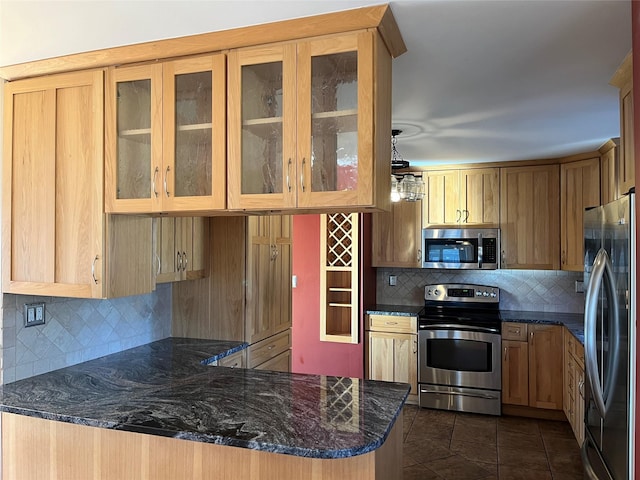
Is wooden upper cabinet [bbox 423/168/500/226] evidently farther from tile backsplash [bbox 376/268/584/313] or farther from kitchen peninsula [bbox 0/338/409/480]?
kitchen peninsula [bbox 0/338/409/480]

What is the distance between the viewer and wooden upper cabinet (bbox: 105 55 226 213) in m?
1.93

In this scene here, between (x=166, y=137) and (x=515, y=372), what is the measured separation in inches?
146

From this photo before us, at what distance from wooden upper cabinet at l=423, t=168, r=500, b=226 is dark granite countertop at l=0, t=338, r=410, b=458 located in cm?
293

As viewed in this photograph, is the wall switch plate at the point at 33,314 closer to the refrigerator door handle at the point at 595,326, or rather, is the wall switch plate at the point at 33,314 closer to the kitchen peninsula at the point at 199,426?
the kitchen peninsula at the point at 199,426

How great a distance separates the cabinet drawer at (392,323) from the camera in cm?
457

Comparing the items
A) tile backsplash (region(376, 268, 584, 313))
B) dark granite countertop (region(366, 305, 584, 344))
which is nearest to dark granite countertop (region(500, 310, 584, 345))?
dark granite countertop (region(366, 305, 584, 344))

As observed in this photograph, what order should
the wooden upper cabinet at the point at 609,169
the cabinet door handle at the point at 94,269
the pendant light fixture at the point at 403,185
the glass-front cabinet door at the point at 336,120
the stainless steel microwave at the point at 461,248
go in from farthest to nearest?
1. the stainless steel microwave at the point at 461,248
2. the wooden upper cabinet at the point at 609,169
3. the pendant light fixture at the point at 403,185
4. the cabinet door handle at the point at 94,269
5. the glass-front cabinet door at the point at 336,120

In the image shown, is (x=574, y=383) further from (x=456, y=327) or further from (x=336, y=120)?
(x=336, y=120)

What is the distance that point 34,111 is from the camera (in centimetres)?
225

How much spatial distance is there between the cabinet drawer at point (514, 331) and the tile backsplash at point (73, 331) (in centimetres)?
299

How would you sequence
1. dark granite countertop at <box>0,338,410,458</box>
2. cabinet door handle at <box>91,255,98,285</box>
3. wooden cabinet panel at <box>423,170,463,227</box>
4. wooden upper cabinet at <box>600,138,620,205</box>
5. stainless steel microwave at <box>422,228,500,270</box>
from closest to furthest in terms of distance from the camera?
dark granite countertop at <box>0,338,410,458</box> → cabinet door handle at <box>91,255,98,285</box> → wooden upper cabinet at <box>600,138,620,205</box> → stainless steel microwave at <box>422,228,500,270</box> → wooden cabinet panel at <box>423,170,463,227</box>

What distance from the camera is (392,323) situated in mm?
4641

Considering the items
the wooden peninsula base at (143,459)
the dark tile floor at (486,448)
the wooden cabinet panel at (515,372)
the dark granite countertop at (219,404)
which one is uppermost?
the dark granite countertop at (219,404)

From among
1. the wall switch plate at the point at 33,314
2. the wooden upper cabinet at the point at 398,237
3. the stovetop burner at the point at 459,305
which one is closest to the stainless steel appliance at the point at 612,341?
the stovetop burner at the point at 459,305
